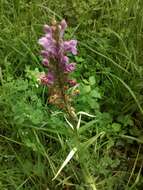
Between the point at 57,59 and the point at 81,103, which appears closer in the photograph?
the point at 57,59

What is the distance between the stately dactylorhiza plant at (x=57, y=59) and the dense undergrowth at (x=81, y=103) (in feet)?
0.53

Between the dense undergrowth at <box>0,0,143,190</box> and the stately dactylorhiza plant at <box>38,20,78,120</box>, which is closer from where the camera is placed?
the stately dactylorhiza plant at <box>38,20,78,120</box>

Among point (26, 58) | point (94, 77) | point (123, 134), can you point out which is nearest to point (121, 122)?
point (123, 134)

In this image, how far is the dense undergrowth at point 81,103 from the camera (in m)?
2.02

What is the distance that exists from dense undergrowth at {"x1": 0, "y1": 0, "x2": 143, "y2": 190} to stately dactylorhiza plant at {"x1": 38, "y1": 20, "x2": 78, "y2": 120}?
163mm

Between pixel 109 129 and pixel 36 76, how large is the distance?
16.6 inches

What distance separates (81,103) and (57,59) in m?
0.76

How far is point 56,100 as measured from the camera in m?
1.62

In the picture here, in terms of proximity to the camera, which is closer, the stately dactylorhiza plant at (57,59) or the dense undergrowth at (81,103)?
the stately dactylorhiza plant at (57,59)

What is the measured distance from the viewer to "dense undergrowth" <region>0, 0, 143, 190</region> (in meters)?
2.02

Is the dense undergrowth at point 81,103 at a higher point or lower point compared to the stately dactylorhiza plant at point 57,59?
lower

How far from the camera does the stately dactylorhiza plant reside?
1.46m

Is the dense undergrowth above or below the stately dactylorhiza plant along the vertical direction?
below

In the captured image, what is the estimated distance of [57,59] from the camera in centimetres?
150
